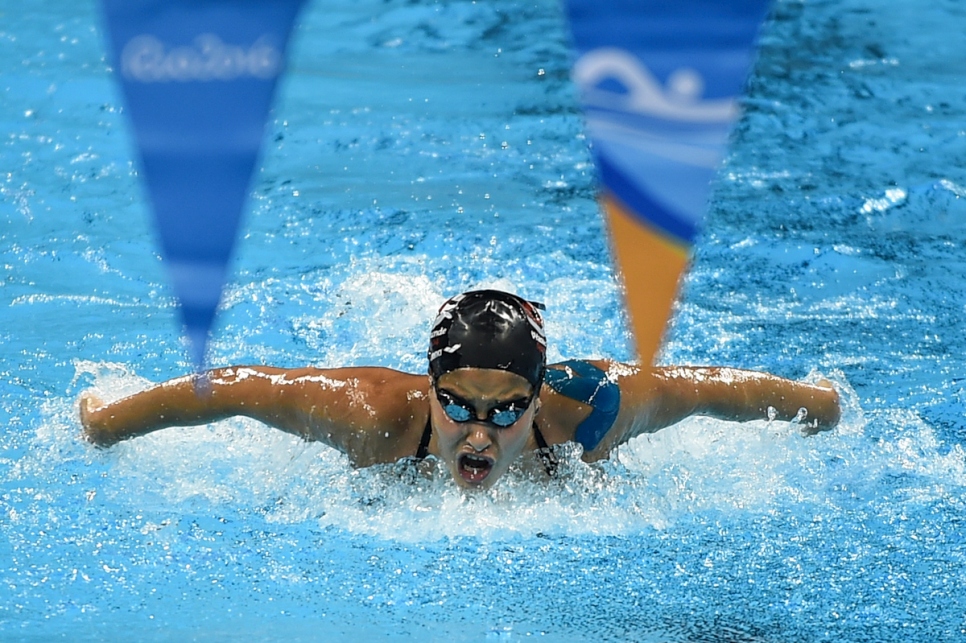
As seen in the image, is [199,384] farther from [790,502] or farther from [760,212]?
[760,212]

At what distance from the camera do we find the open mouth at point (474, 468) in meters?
3.18

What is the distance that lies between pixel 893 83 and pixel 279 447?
15.2 feet

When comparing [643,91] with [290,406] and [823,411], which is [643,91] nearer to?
[290,406]

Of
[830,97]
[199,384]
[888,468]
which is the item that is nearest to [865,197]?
[830,97]

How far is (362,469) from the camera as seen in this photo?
356cm

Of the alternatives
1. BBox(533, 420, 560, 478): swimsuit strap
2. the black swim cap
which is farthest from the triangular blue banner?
BBox(533, 420, 560, 478): swimsuit strap

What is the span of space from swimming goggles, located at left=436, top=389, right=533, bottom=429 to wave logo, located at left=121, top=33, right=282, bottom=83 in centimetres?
119

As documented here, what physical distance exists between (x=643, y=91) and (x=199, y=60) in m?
0.78

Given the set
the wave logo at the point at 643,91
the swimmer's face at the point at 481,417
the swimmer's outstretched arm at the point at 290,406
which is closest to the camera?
the wave logo at the point at 643,91

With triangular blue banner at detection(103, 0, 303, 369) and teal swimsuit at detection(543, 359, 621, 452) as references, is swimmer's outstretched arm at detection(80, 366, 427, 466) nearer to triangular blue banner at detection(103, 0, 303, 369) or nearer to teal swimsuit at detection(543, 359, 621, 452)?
teal swimsuit at detection(543, 359, 621, 452)

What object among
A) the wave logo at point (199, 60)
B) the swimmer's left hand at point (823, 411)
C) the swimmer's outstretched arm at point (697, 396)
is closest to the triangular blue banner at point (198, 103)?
the wave logo at point (199, 60)

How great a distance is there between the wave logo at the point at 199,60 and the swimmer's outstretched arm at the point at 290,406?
1261 mm

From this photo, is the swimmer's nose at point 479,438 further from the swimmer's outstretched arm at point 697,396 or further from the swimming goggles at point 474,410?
the swimmer's outstretched arm at point 697,396

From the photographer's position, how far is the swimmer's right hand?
3.38 m
